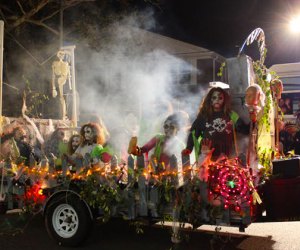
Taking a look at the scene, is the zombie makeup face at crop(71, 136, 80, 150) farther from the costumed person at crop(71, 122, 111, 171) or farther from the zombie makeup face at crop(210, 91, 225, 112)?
the zombie makeup face at crop(210, 91, 225, 112)

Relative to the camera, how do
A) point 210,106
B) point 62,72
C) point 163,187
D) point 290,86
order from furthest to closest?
1. point 290,86
2. point 62,72
3. point 210,106
4. point 163,187

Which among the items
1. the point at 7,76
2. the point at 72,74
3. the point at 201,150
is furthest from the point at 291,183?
the point at 7,76

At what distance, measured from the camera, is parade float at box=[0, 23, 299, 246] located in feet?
14.6

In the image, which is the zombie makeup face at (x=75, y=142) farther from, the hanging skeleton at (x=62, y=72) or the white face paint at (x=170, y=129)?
the hanging skeleton at (x=62, y=72)

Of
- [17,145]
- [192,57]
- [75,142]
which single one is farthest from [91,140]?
[192,57]

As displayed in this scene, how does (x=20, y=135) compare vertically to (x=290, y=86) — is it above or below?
below

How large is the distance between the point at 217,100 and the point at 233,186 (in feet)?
4.88

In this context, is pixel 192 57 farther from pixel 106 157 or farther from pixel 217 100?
pixel 106 157

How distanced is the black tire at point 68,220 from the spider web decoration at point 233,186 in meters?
1.68

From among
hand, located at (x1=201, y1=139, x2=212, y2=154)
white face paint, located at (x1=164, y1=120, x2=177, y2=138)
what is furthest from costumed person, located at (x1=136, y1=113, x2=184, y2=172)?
hand, located at (x1=201, y1=139, x2=212, y2=154)

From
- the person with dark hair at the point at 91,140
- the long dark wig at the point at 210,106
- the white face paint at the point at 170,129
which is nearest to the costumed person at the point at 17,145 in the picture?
the person with dark hair at the point at 91,140

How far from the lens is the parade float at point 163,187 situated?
4441mm

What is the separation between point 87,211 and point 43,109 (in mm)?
8419

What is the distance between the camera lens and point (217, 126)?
5461mm
